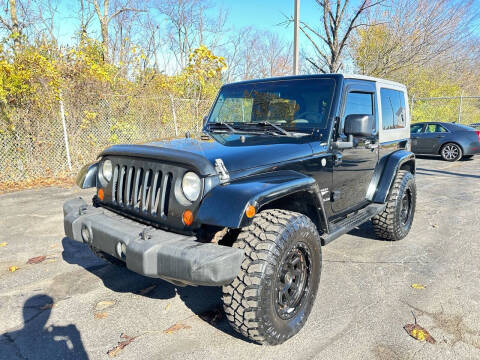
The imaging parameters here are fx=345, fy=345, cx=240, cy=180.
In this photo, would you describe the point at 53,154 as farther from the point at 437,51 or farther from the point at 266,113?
the point at 437,51

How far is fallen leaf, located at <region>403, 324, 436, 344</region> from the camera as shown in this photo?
240 centimetres

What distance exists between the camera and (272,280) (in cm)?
217

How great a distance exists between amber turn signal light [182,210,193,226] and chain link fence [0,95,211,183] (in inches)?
203

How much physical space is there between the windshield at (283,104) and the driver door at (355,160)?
0.72 ft

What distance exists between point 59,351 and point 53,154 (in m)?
6.70

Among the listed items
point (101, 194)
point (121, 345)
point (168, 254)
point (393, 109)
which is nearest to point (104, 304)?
point (121, 345)

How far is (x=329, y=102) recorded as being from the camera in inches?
125

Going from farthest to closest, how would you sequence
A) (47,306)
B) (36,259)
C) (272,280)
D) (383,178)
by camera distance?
(383,178)
(36,259)
(47,306)
(272,280)

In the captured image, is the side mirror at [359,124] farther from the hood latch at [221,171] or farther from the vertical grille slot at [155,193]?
the vertical grille slot at [155,193]

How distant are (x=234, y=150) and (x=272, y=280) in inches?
38.8

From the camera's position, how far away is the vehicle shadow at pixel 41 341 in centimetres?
227

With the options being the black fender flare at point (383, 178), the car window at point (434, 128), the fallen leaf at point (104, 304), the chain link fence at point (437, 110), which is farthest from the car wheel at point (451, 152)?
the fallen leaf at point (104, 304)

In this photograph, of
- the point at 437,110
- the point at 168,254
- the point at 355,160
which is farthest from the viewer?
the point at 437,110

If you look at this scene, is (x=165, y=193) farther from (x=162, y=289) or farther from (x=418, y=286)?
(x=418, y=286)
